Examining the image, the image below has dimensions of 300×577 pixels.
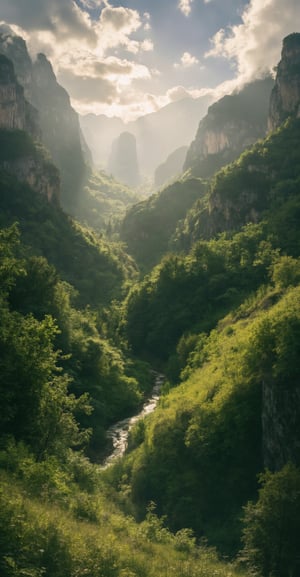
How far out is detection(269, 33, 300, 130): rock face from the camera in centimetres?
14012

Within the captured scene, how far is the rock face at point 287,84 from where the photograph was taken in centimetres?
A: 14012

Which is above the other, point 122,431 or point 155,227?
point 155,227

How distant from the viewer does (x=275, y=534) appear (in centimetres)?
1941

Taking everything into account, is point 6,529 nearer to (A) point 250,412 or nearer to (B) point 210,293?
(A) point 250,412

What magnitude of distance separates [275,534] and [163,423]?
17967 mm

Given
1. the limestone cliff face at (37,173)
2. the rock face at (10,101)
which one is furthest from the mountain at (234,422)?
the rock face at (10,101)

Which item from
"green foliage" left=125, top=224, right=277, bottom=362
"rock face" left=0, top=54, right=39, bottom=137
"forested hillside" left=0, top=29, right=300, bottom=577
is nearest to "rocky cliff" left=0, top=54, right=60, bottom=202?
"rock face" left=0, top=54, right=39, bottom=137

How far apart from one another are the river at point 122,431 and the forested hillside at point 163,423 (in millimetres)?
952

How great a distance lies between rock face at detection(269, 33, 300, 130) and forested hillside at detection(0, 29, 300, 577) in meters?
77.8

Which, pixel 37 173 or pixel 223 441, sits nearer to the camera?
pixel 223 441

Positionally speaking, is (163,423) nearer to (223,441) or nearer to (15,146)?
(223,441)

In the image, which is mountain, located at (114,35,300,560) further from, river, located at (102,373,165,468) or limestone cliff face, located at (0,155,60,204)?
limestone cliff face, located at (0,155,60,204)

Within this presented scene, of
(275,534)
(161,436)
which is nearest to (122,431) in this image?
(161,436)

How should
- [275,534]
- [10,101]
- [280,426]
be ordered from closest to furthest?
1. [275,534]
2. [280,426]
3. [10,101]
